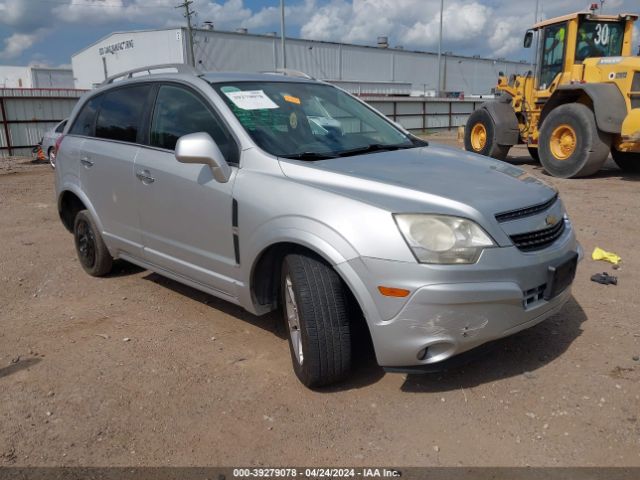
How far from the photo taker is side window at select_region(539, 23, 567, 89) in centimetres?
1085

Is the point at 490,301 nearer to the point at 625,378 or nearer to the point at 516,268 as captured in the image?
the point at 516,268

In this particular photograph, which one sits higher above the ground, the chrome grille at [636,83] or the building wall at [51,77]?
the building wall at [51,77]

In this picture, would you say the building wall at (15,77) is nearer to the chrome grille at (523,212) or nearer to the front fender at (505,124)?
the front fender at (505,124)

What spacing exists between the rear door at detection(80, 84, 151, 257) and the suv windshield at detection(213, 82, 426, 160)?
966 mm

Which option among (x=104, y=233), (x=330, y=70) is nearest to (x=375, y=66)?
(x=330, y=70)

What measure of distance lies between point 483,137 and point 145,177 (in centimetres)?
1064

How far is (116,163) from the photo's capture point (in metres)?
4.24

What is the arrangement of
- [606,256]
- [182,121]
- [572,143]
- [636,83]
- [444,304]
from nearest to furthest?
[444,304]
[182,121]
[606,256]
[636,83]
[572,143]

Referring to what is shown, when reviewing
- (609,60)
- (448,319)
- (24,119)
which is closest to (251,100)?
(448,319)

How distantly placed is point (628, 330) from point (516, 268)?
5.14 feet

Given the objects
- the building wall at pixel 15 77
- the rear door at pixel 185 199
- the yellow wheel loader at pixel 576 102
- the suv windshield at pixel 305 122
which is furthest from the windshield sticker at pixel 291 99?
the building wall at pixel 15 77

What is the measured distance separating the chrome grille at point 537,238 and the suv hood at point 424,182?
154 millimetres

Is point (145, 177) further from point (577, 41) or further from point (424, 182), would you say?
point (577, 41)

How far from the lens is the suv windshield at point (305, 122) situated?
3396 mm
